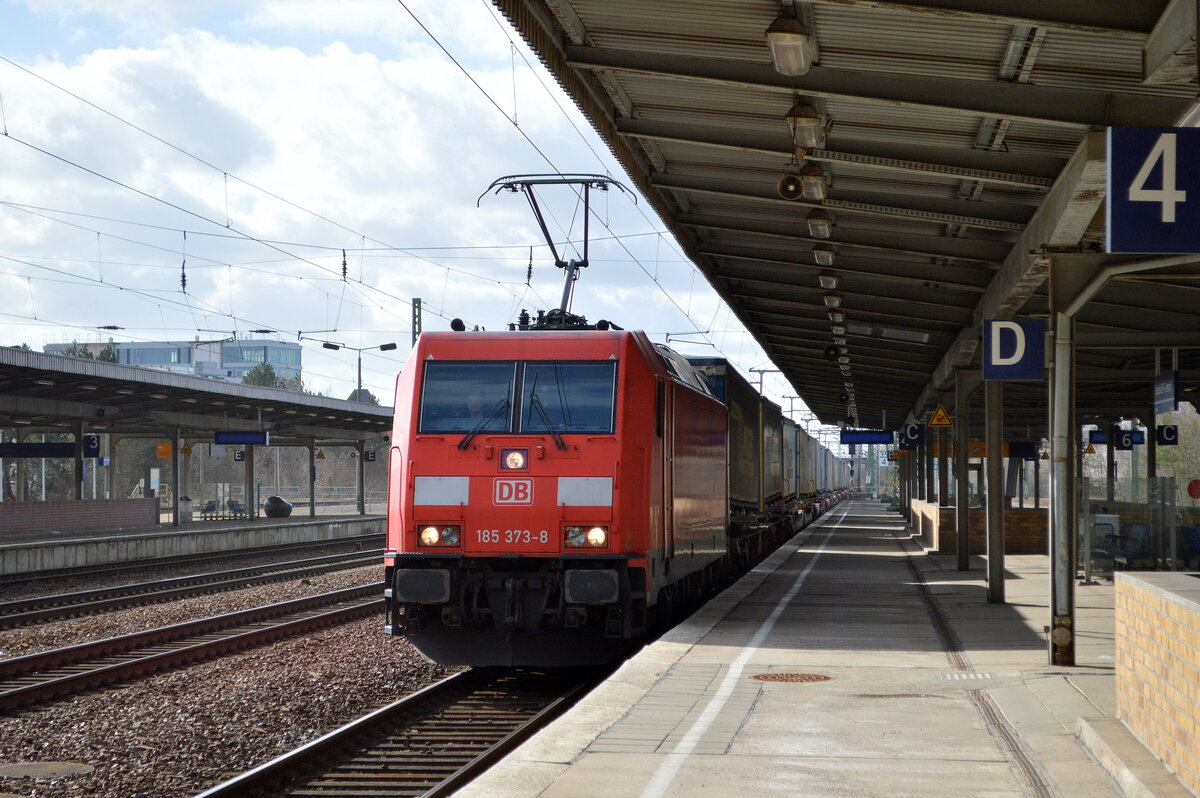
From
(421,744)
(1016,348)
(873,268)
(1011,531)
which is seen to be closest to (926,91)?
(1016,348)

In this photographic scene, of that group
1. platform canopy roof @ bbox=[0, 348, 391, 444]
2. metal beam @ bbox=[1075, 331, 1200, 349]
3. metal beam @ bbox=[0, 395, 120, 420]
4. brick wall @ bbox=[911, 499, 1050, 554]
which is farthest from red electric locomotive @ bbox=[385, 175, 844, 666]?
metal beam @ bbox=[0, 395, 120, 420]

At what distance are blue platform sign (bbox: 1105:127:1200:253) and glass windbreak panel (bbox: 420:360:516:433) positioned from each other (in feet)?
18.8

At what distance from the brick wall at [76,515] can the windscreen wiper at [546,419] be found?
27.3 meters

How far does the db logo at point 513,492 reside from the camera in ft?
33.4

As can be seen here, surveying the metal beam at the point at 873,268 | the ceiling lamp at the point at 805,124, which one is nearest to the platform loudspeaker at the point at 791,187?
the ceiling lamp at the point at 805,124

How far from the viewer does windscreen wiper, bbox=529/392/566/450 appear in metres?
10.3

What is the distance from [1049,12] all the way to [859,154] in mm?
3895

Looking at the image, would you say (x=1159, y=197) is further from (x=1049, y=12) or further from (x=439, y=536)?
(x=439, y=536)

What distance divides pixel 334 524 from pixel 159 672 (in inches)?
1041

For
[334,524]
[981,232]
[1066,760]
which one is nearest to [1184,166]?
[1066,760]

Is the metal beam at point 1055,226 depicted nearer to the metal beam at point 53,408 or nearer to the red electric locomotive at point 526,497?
the red electric locomotive at point 526,497

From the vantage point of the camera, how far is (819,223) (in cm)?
1302

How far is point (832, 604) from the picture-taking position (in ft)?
50.0

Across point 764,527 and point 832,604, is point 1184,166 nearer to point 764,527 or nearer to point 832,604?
point 832,604
